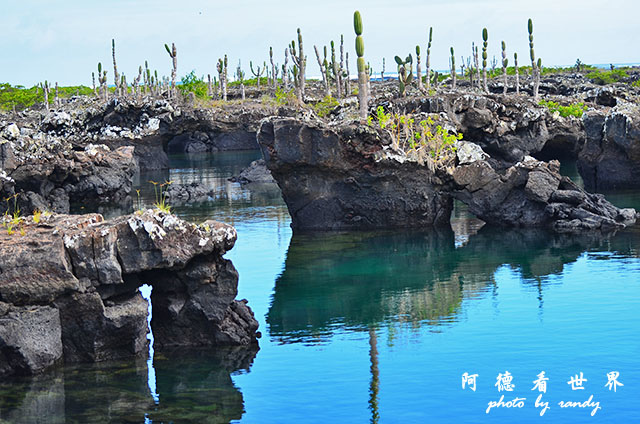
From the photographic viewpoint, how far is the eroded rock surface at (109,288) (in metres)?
14.7

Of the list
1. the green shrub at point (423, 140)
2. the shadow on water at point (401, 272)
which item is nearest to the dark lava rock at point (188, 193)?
the shadow on water at point (401, 272)

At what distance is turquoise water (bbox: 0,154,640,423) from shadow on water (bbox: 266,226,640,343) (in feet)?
0.20

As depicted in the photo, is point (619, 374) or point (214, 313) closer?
point (619, 374)

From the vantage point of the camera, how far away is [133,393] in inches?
567

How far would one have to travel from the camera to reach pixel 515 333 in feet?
56.5

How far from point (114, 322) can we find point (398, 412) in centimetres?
530

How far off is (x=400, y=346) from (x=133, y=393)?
513 cm

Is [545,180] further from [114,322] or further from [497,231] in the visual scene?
[114,322]

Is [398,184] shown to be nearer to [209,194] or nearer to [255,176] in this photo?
[209,194]

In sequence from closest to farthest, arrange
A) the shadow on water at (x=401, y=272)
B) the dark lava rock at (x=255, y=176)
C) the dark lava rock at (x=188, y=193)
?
the shadow on water at (x=401, y=272)
the dark lava rock at (x=188, y=193)
the dark lava rock at (x=255, y=176)

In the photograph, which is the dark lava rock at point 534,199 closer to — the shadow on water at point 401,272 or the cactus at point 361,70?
the shadow on water at point 401,272

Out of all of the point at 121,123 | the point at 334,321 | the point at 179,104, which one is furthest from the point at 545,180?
the point at 179,104

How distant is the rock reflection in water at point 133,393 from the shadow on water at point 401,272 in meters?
2.41

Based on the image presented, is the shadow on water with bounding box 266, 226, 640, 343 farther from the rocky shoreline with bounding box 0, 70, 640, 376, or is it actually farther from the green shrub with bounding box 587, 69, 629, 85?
the green shrub with bounding box 587, 69, 629, 85
